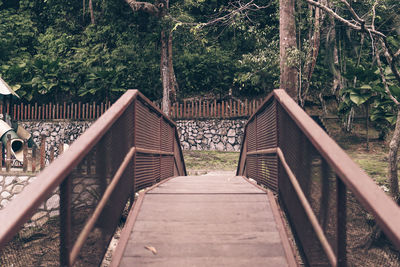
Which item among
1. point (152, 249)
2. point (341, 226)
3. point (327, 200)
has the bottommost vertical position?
point (152, 249)

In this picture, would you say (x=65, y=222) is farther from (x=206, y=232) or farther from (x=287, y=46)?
(x=287, y=46)

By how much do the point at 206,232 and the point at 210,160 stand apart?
10.1 meters

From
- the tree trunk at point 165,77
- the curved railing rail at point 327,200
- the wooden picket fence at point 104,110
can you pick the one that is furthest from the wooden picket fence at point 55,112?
the curved railing rail at point 327,200

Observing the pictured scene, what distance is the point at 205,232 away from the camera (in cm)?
294

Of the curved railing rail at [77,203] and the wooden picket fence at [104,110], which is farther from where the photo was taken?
the wooden picket fence at [104,110]

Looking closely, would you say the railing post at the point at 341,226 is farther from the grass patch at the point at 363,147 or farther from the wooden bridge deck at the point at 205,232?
the grass patch at the point at 363,147

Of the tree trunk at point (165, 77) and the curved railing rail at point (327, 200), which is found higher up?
the tree trunk at point (165, 77)

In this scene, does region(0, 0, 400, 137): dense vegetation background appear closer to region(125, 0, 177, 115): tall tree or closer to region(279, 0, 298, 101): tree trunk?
region(125, 0, 177, 115): tall tree

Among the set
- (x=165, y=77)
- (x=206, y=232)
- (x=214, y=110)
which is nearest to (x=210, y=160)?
(x=214, y=110)

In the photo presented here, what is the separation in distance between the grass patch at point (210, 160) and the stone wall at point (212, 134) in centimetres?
56

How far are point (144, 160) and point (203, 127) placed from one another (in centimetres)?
1106

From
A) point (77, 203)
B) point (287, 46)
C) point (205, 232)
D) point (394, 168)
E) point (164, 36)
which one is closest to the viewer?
point (77, 203)

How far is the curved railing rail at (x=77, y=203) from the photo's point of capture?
1666 mm

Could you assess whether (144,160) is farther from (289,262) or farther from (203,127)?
(203,127)
